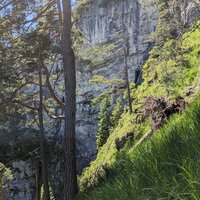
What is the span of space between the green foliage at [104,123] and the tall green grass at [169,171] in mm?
34674

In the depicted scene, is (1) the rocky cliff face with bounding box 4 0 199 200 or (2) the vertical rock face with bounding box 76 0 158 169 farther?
(2) the vertical rock face with bounding box 76 0 158 169

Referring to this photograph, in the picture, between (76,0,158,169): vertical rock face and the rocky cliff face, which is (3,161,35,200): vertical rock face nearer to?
the rocky cliff face

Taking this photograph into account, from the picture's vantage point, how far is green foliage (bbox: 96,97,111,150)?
127 ft

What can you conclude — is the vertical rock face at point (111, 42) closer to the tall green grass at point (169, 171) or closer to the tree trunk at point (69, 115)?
the tree trunk at point (69, 115)

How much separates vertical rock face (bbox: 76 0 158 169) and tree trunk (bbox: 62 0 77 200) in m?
30.9

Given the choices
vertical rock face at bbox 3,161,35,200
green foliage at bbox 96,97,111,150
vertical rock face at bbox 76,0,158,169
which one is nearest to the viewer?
vertical rock face at bbox 3,161,35,200

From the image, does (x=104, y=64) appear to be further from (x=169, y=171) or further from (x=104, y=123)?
(x=169, y=171)

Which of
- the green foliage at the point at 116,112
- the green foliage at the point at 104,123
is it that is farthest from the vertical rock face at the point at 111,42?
the green foliage at the point at 116,112

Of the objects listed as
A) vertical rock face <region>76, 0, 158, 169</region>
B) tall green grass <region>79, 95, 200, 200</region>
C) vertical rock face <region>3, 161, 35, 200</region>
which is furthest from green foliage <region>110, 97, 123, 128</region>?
tall green grass <region>79, 95, 200, 200</region>

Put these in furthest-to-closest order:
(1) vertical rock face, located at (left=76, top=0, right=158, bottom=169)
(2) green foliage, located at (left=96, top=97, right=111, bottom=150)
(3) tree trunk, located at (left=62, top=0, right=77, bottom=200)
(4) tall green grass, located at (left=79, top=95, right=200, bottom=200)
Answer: (1) vertical rock face, located at (left=76, top=0, right=158, bottom=169), (2) green foliage, located at (left=96, top=97, right=111, bottom=150), (3) tree trunk, located at (left=62, top=0, right=77, bottom=200), (4) tall green grass, located at (left=79, top=95, right=200, bottom=200)

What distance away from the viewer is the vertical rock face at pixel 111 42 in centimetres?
4219

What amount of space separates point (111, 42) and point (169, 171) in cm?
4387

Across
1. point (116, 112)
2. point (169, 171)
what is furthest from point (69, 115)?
point (116, 112)

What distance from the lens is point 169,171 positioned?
3.01 m
